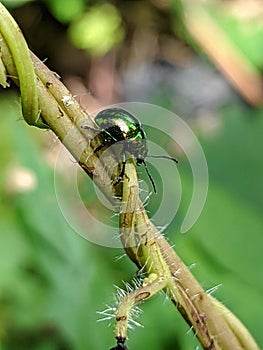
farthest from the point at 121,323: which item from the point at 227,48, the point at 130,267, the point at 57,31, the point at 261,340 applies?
the point at 57,31

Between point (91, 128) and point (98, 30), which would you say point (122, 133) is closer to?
point (91, 128)

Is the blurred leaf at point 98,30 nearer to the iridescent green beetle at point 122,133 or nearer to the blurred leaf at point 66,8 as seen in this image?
the blurred leaf at point 66,8

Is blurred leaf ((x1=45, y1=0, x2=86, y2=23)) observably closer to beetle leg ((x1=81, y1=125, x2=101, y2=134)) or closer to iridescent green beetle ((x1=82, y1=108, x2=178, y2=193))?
iridescent green beetle ((x1=82, y1=108, x2=178, y2=193))

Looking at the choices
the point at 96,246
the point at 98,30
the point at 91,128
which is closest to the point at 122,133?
the point at 91,128

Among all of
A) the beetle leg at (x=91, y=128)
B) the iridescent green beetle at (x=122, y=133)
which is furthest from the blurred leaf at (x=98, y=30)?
the beetle leg at (x=91, y=128)

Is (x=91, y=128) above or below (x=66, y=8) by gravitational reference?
below

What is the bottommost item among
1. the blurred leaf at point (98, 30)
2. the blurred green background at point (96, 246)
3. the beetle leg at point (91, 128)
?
the beetle leg at point (91, 128)

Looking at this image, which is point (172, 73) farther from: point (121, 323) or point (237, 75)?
point (121, 323)

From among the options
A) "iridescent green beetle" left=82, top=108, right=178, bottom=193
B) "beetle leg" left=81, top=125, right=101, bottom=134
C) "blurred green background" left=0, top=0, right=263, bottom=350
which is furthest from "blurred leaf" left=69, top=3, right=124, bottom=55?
"beetle leg" left=81, top=125, right=101, bottom=134
